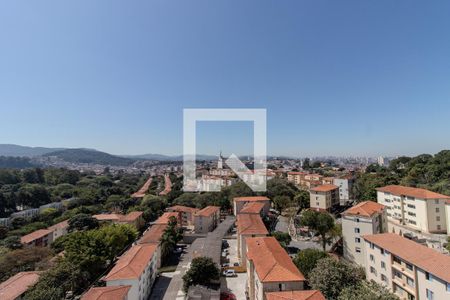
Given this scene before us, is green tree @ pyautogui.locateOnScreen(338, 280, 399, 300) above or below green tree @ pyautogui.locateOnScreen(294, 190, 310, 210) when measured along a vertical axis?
above

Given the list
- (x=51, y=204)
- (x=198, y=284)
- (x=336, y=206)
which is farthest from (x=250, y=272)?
(x=51, y=204)

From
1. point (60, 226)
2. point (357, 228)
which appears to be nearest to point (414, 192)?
point (357, 228)

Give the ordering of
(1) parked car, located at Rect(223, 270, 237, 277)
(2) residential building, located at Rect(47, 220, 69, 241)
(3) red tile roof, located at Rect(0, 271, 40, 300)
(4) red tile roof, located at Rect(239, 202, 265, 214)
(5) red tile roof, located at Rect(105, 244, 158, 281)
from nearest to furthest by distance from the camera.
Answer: (3) red tile roof, located at Rect(0, 271, 40, 300)
(5) red tile roof, located at Rect(105, 244, 158, 281)
(1) parked car, located at Rect(223, 270, 237, 277)
(4) red tile roof, located at Rect(239, 202, 265, 214)
(2) residential building, located at Rect(47, 220, 69, 241)

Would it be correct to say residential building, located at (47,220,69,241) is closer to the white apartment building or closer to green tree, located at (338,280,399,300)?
green tree, located at (338,280,399,300)

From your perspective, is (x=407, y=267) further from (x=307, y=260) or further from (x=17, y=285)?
(x=17, y=285)

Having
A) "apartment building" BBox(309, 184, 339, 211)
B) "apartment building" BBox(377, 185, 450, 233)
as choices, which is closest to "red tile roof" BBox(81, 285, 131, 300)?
"apartment building" BBox(377, 185, 450, 233)

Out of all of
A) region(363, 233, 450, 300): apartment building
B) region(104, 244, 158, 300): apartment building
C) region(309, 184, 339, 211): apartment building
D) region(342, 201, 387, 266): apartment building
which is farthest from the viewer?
region(309, 184, 339, 211): apartment building
